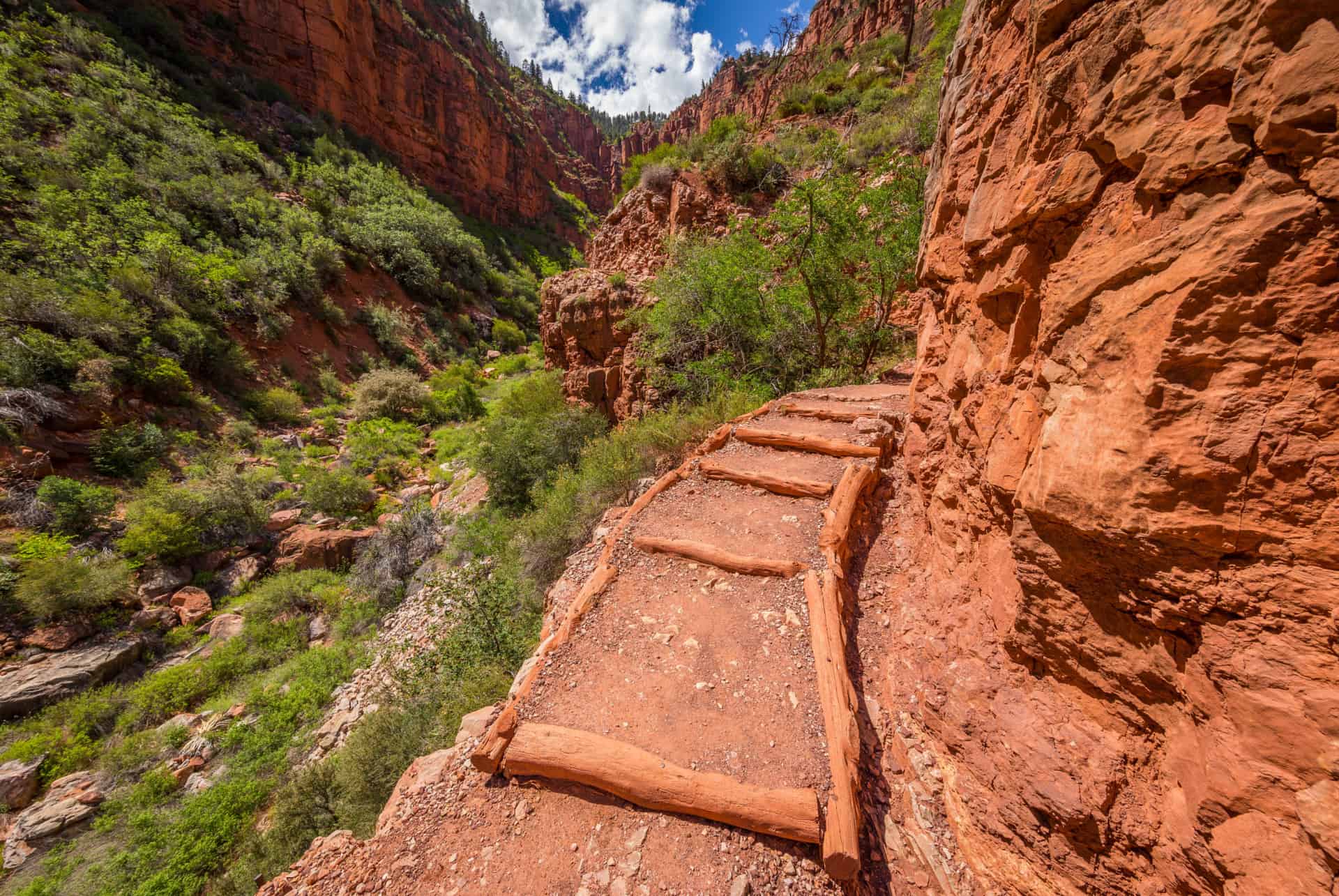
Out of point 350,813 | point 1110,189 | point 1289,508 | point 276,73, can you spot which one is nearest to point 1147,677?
point 1289,508

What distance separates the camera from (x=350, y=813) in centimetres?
354

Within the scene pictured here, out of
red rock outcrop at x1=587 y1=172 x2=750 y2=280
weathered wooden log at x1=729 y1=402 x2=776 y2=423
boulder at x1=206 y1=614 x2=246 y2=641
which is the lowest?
boulder at x1=206 y1=614 x2=246 y2=641

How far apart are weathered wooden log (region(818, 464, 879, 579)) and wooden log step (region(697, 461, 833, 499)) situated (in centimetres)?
20

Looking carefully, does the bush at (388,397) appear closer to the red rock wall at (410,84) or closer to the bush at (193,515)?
the bush at (193,515)

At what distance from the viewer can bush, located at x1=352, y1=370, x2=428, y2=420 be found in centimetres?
1311

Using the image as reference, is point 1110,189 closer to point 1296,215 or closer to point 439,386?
point 1296,215

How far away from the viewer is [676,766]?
87.7 inches

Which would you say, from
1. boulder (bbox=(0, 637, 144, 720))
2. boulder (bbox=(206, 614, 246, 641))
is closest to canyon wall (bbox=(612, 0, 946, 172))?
boulder (bbox=(206, 614, 246, 641))

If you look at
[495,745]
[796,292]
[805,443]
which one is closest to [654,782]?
[495,745]

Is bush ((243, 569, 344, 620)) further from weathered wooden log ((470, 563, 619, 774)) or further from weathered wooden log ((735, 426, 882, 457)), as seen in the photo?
weathered wooden log ((735, 426, 882, 457))

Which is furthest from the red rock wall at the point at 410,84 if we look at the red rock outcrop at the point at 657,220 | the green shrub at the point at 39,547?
the green shrub at the point at 39,547

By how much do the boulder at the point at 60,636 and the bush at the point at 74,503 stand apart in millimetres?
1844

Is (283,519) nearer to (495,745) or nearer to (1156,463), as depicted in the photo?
(495,745)

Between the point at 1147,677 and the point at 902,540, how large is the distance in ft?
7.29
